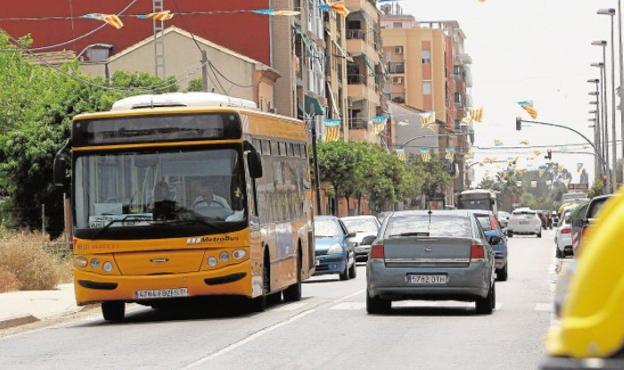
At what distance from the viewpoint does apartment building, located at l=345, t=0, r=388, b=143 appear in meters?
107

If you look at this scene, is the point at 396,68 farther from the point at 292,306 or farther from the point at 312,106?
the point at 292,306

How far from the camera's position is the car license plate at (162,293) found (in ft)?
69.7

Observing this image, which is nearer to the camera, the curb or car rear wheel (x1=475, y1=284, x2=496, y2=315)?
car rear wheel (x1=475, y1=284, x2=496, y2=315)

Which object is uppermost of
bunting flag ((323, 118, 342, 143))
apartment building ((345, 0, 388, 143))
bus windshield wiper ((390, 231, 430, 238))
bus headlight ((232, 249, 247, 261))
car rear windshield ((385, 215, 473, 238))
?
apartment building ((345, 0, 388, 143))

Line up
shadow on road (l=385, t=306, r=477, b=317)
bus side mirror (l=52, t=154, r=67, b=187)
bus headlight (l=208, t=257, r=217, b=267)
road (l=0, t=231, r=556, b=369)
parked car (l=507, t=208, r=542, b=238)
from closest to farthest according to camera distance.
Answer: road (l=0, t=231, r=556, b=369)
bus side mirror (l=52, t=154, r=67, b=187)
bus headlight (l=208, t=257, r=217, b=267)
shadow on road (l=385, t=306, r=477, b=317)
parked car (l=507, t=208, r=542, b=238)

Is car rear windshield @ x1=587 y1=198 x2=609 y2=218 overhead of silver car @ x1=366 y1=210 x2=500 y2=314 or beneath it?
overhead

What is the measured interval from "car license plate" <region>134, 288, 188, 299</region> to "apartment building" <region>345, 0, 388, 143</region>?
8354 centimetres

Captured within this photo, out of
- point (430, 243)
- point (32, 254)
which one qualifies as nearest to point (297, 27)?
point (32, 254)

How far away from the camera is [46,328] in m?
21.6

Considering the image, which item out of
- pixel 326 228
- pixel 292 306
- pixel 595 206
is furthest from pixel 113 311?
pixel 326 228

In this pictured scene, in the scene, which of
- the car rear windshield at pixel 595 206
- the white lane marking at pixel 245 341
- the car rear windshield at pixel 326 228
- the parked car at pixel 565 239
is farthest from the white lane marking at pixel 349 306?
the parked car at pixel 565 239

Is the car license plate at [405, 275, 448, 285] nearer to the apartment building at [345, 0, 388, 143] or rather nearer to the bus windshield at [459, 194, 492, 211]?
the bus windshield at [459, 194, 492, 211]

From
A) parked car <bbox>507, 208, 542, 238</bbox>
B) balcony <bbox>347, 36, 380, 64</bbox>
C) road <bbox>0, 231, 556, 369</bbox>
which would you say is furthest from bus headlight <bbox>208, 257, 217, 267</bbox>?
balcony <bbox>347, 36, 380, 64</bbox>

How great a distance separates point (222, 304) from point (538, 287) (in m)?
7.88
